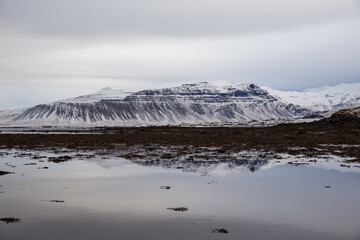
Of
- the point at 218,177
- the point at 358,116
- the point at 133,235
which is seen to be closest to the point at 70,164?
the point at 218,177

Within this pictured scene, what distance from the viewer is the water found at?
43.4 ft

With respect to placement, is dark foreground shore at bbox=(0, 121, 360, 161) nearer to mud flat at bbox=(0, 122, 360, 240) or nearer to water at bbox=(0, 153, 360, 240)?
mud flat at bbox=(0, 122, 360, 240)

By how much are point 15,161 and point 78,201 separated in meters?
17.9

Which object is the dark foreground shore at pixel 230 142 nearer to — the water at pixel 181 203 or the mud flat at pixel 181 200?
the mud flat at pixel 181 200

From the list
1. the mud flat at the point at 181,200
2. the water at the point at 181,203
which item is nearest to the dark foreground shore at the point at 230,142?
the mud flat at the point at 181,200

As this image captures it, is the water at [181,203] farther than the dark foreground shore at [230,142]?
No

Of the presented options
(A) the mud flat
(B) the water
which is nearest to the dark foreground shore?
(A) the mud flat

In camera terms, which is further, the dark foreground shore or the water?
the dark foreground shore

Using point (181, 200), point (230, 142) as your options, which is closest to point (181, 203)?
point (181, 200)

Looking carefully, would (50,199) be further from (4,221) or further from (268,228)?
(268,228)

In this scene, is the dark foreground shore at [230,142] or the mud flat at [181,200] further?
the dark foreground shore at [230,142]

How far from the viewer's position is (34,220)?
1441cm

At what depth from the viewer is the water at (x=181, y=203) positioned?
43.4ft

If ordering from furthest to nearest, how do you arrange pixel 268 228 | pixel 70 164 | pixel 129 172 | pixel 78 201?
pixel 70 164, pixel 129 172, pixel 78 201, pixel 268 228
